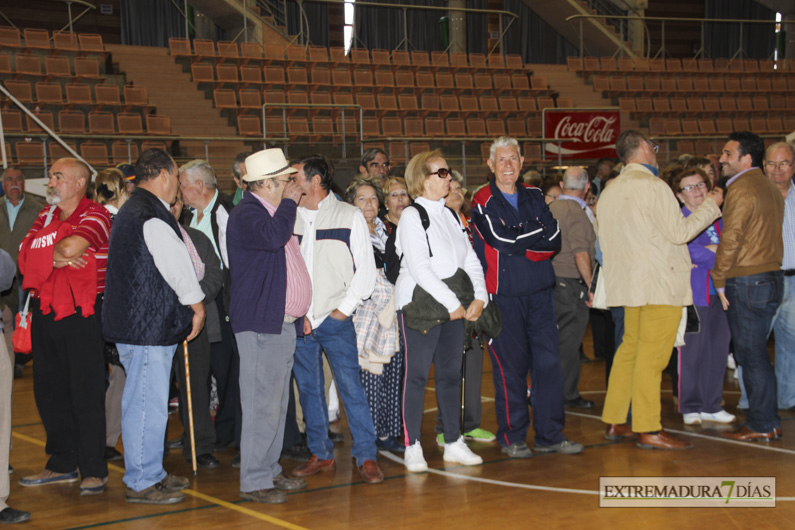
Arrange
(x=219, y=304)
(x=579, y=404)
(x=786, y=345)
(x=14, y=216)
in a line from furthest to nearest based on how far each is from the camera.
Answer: (x=14, y=216)
(x=579, y=404)
(x=786, y=345)
(x=219, y=304)

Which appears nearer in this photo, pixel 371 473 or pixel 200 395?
pixel 371 473

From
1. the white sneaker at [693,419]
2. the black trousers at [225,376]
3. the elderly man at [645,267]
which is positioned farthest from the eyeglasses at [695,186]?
the black trousers at [225,376]

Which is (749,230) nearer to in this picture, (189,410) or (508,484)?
(508,484)

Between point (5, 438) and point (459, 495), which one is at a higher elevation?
point (5, 438)

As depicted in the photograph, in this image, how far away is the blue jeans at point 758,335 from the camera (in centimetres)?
456

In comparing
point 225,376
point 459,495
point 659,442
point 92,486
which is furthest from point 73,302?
point 659,442

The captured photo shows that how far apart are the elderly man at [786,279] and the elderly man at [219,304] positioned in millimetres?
3320

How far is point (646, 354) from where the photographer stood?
14.7 ft

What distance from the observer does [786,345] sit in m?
5.23

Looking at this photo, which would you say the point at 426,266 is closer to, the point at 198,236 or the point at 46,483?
the point at 198,236

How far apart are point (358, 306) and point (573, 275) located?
211cm

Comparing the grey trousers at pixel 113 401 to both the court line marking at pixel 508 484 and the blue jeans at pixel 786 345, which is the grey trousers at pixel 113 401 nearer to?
the court line marking at pixel 508 484

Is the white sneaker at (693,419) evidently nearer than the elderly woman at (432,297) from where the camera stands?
No

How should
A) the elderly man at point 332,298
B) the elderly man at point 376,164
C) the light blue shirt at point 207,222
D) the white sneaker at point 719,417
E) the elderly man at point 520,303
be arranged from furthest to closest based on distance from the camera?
the elderly man at point 376,164 < the white sneaker at point 719,417 < the light blue shirt at point 207,222 < the elderly man at point 520,303 < the elderly man at point 332,298
